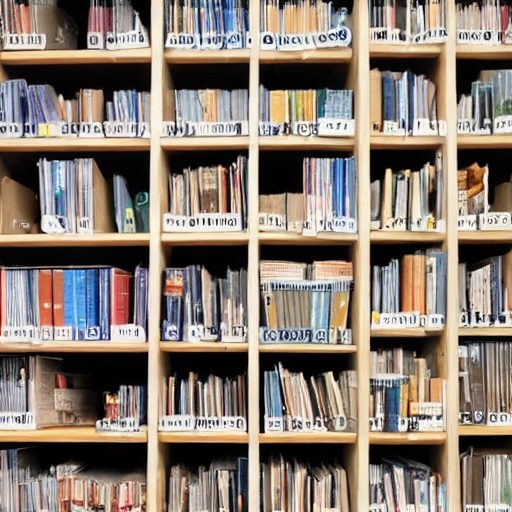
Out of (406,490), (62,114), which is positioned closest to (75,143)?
(62,114)

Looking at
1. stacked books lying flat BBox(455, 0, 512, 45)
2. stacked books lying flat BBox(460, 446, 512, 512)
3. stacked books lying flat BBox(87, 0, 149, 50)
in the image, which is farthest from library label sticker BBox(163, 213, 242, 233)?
stacked books lying flat BBox(460, 446, 512, 512)

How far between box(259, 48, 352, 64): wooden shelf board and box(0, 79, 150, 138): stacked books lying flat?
0.39 metres

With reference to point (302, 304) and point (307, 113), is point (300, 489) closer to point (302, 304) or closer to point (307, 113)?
point (302, 304)

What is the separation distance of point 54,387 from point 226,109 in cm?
102

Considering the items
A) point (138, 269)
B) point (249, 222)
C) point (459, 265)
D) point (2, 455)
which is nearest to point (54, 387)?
point (2, 455)

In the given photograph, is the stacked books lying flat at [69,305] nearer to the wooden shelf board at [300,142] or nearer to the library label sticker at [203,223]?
the library label sticker at [203,223]

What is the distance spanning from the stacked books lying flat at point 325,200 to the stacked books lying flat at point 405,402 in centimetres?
41

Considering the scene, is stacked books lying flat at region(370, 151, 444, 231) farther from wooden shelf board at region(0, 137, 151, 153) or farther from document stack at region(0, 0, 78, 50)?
document stack at region(0, 0, 78, 50)

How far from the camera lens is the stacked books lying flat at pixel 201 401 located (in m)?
2.47

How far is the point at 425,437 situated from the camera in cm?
243

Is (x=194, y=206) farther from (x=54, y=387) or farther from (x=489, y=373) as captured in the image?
(x=489, y=373)

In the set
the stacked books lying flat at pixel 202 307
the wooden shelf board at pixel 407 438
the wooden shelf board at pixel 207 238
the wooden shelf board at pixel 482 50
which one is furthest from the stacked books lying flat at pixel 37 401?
the wooden shelf board at pixel 482 50

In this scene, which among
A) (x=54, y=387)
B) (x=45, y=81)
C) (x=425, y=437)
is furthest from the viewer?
(x=45, y=81)

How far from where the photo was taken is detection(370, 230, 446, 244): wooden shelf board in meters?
2.48
